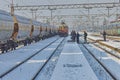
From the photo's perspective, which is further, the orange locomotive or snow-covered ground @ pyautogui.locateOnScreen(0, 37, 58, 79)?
the orange locomotive

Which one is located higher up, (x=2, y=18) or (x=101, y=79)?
(x=2, y=18)

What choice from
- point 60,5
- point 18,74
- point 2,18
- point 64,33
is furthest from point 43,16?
point 18,74

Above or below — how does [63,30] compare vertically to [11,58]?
above

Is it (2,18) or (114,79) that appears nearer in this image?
(114,79)

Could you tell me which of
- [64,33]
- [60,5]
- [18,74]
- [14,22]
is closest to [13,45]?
[14,22]

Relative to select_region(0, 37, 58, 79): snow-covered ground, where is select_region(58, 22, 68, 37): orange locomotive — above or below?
above

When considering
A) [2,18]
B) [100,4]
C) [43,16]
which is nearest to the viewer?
[2,18]

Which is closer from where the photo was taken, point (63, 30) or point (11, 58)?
point (11, 58)

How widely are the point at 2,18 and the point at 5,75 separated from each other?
45.5 feet

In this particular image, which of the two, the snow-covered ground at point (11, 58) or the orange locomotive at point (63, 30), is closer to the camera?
the snow-covered ground at point (11, 58)

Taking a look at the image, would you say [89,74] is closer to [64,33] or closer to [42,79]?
[42,79]

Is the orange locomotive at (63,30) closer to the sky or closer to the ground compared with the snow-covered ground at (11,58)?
closer to the sky

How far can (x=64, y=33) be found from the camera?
283 ft

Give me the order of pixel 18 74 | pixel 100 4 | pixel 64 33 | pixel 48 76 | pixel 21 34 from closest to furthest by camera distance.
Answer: pixel 48 76, pixel 18 74, pixel 21 34, pixel 100 4, pixel 64 33
